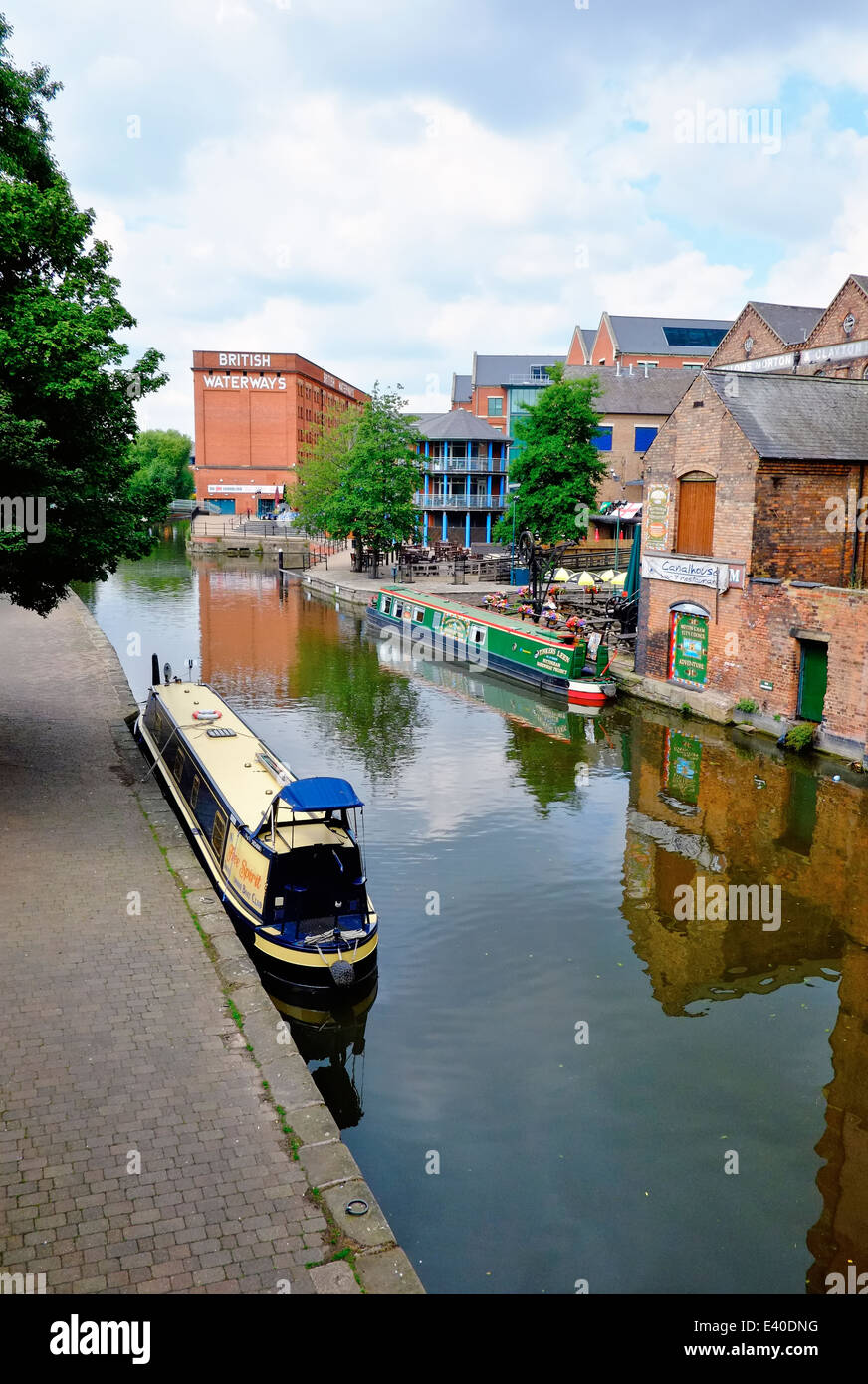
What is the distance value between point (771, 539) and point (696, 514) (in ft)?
7.99

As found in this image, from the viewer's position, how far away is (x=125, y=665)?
2720 cm

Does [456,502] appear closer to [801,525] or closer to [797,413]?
[797,413]

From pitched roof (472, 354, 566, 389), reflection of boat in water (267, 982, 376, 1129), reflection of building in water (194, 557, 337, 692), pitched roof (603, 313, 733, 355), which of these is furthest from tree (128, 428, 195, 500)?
reflection of boat in water (267, 982, 376, 1129)

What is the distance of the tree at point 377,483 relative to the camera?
45.4m

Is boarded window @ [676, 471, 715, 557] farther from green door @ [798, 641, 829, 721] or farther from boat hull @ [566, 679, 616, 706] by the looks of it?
green door @ [798, 641, 829, 721]

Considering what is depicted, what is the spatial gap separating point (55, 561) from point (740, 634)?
574 inches

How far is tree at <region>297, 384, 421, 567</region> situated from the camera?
4538 centimetres

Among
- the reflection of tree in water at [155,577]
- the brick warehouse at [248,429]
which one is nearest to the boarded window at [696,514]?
the reflection of tree in water at [155,577]

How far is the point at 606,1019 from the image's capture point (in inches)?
395

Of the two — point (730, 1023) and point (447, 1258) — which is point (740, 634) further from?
point (447, 1258)

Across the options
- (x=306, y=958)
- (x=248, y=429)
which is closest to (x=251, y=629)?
(x=306, y=958)

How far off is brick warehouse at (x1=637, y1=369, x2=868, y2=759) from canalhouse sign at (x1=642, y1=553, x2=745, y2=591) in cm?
3

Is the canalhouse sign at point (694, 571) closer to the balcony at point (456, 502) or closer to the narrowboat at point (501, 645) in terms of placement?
the narrowboat at point (501, 645)
